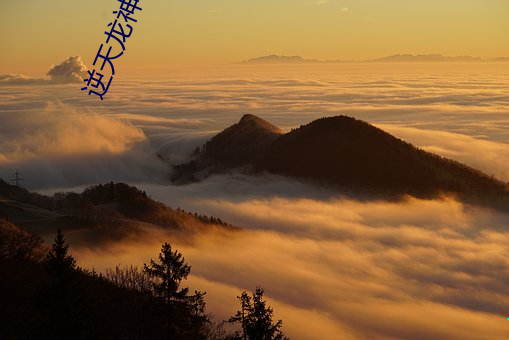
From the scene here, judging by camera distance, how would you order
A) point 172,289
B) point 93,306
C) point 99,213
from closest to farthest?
point 172,289, point 93,306, point 99,213

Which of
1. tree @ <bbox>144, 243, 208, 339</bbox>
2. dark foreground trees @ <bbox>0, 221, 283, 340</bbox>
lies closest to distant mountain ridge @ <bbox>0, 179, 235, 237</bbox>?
dark foreground trees @ <bbox>0, 221, 283, 340</bbox>

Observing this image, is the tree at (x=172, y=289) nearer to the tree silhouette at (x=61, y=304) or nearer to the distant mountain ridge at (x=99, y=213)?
the tree silhouette at (x=61, y=304)

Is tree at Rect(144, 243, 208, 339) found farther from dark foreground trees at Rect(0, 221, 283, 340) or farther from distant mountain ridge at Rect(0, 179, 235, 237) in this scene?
distant mountain ridge at Rect(0, 179, 235, 237)

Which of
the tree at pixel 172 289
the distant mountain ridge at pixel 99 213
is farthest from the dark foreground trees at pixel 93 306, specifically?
the distant mountain ridge at pixel 99 213

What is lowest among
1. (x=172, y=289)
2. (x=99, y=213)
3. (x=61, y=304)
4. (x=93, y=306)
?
(x=61, y=304)

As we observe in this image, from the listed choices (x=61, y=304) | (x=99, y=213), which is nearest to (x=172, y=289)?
(x=61, y=304)

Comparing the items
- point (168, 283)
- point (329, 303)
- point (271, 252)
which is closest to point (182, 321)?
point (168, 283)

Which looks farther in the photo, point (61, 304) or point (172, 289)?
point (172, 289)

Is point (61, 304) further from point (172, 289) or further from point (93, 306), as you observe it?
point (93, 306)

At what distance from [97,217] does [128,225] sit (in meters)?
7.14

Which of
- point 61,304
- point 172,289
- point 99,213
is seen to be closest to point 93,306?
point 172,289

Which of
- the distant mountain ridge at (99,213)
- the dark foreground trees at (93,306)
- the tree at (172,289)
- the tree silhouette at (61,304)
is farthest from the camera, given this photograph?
the distant mountain ridge at (99,213)

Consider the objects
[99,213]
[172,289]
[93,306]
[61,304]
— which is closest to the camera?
[61,304]

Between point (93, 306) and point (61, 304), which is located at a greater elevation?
point (93, 306)
